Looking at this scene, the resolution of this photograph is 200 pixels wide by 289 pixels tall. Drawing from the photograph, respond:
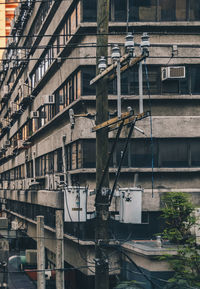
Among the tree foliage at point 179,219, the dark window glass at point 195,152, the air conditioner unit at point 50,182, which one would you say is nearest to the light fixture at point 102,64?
the tree foliage at point 179,219

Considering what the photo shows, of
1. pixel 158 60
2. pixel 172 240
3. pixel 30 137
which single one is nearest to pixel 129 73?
pixel 158 60

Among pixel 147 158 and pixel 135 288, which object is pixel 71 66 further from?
pixel 135 288

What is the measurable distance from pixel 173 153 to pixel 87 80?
4.60 m

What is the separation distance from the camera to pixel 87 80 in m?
23.8

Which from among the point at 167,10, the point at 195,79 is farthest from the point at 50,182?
the point at 167,10

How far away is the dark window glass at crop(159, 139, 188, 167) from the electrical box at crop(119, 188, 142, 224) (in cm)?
577

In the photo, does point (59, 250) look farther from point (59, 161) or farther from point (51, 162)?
point (51, 162)

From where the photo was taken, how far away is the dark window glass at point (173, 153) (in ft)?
76.6

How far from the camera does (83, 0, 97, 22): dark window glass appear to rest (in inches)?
925

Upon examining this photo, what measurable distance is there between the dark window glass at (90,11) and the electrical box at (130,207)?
873 centimetres

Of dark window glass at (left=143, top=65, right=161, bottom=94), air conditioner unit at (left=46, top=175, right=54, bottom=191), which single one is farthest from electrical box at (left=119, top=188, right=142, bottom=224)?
air conditioner unit at (left=46, top=175, right=54, bottom=191)

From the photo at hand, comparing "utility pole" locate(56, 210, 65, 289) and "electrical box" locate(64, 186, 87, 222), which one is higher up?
"electrical box" locate(64, 186, 87, 222)

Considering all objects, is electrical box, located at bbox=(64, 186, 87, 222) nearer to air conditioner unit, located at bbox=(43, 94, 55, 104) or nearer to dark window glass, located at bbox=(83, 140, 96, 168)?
dark window glass, located at bbox=(83, 140, 96, 168)

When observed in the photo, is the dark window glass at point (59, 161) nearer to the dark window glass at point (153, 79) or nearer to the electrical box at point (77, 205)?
the dark window glass at point (153, 79)
